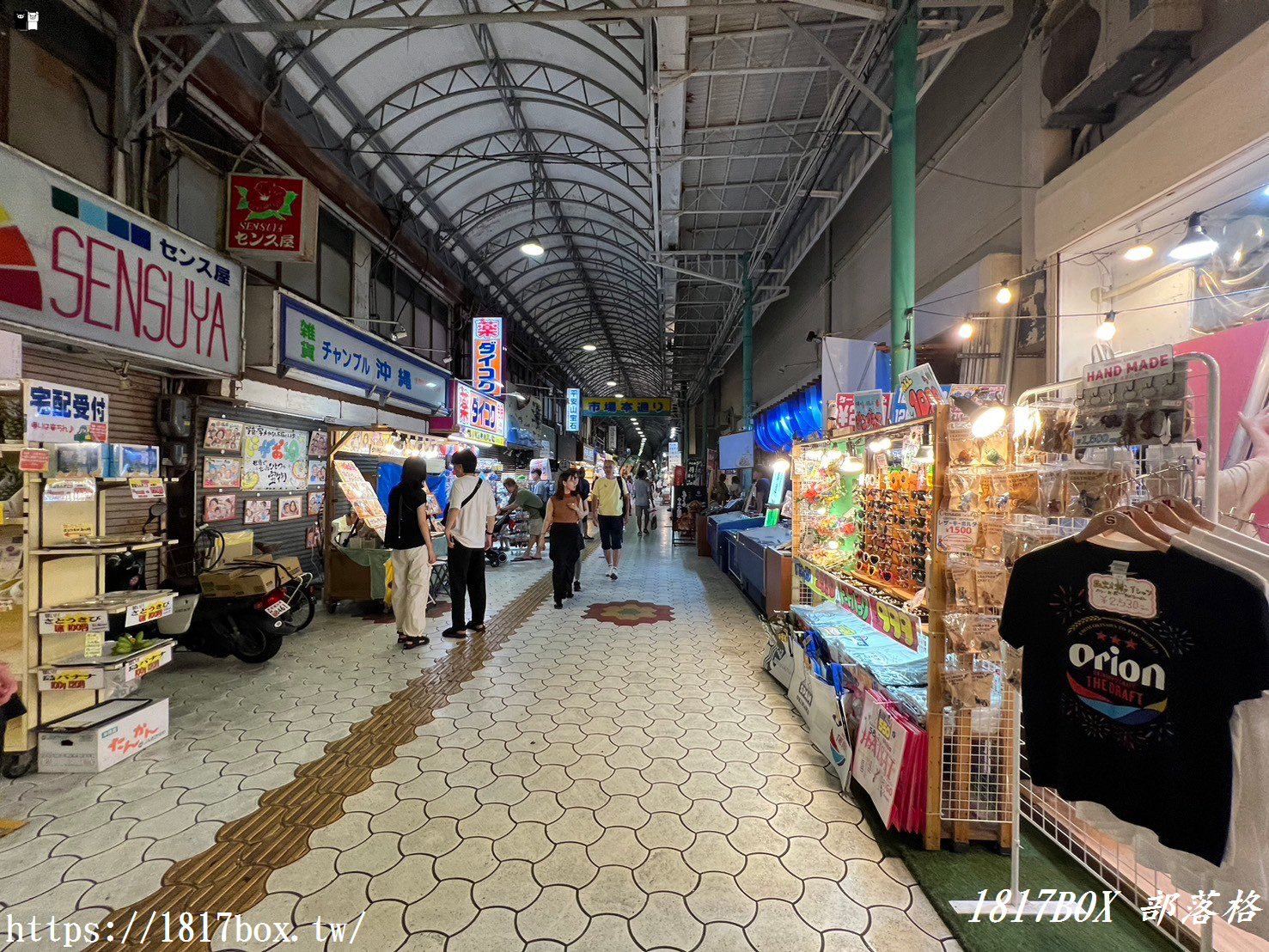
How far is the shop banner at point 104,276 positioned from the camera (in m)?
3.50

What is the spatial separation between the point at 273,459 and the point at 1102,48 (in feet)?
29.6

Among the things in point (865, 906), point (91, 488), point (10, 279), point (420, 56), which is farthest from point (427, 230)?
point (865, 906)

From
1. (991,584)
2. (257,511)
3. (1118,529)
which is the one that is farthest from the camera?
(257,511)

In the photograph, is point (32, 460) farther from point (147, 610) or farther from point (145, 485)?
point (147, 610)

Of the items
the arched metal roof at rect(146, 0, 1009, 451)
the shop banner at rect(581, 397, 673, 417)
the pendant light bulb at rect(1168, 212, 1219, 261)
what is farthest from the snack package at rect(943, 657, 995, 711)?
the shop banner at rect(581, 397, 673, 417)

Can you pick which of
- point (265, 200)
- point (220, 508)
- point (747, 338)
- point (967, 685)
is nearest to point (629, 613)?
point (967, 685)

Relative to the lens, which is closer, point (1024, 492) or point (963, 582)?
point (1024, 492)

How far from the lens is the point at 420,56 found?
6.71m

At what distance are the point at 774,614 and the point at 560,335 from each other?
18.5 metres

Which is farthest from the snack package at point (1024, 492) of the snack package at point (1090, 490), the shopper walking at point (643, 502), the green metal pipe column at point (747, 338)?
the shopper walking at point (643, 502)

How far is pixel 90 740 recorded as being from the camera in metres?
2.96

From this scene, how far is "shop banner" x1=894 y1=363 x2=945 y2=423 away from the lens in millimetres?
2873

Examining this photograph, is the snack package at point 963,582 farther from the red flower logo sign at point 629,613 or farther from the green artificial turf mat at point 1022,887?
the red flower logo sign at point 629,613

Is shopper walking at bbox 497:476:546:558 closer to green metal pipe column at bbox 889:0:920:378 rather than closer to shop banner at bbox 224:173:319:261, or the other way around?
shop banner at bbox 224:173:319:261
